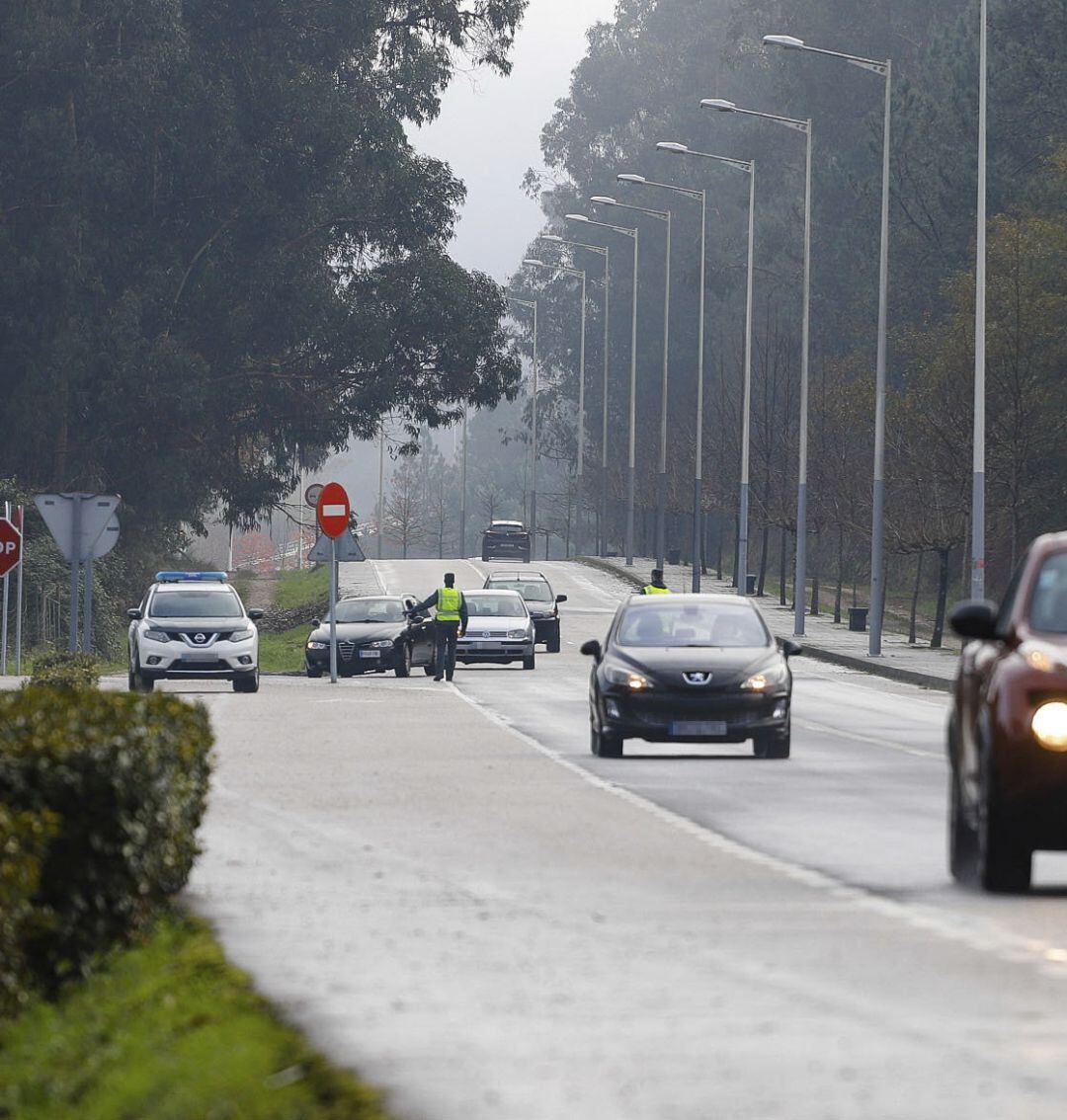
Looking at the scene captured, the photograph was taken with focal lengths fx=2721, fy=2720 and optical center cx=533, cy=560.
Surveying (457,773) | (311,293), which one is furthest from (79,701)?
(311,293)

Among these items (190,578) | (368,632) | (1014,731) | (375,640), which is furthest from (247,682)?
(1014,731)

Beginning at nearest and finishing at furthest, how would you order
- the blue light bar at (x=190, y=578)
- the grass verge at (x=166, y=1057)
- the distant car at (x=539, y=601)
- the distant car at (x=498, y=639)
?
1. the grass verge at (x=166, y=1057)
2. the blue light bar at (x=190, y=578)
3. the distant car at (x=498, y=639)
4. the distant car at (x=539, y=601)

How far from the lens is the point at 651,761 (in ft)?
79.0

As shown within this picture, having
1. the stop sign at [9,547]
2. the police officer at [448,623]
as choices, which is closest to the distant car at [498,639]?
the police officer at [448,623]

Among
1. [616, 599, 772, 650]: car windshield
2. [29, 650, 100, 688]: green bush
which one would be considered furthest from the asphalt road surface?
[29, 650, 100, 688]: green bush

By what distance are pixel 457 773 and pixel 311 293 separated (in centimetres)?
4469

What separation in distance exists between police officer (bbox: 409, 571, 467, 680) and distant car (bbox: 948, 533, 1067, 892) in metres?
29.2

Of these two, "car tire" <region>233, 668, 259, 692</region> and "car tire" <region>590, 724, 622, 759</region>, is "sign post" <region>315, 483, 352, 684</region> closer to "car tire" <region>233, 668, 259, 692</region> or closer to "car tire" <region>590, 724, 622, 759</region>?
"car tire" <region>233, 668, 259, 692</region>

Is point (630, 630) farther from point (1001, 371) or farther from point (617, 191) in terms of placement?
point (617, 191)

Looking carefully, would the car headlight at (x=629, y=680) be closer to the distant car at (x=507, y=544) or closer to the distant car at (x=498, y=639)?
the distant car at (x=498, y=639)

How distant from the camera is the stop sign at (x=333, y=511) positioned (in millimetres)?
41000

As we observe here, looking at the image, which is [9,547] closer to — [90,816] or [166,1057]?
[90,816]

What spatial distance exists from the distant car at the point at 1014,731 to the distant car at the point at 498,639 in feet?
117

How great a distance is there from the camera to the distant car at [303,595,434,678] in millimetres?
46969
